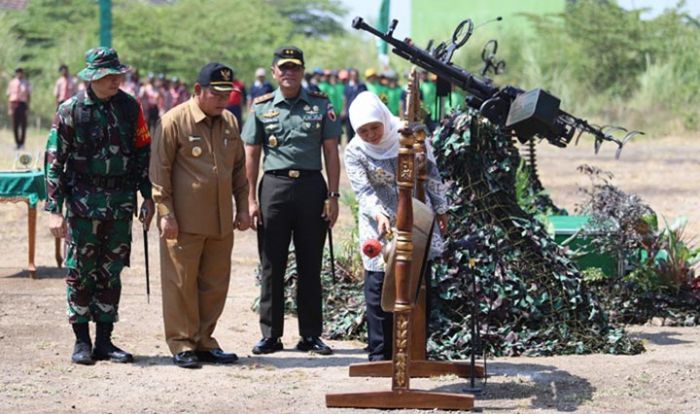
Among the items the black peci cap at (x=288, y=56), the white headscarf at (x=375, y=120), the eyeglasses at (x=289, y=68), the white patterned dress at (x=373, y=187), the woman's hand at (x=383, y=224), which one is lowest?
the woman's hand at (x=383, y=224)

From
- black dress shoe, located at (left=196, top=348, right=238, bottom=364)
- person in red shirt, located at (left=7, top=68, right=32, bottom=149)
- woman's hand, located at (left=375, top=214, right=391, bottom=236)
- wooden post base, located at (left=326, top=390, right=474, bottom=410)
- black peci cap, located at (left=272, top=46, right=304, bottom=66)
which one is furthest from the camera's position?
person in red shirt, located at (left=7, top=68, right=32, bottom=149)

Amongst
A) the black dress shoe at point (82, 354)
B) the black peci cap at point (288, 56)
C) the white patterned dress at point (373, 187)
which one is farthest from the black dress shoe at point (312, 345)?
the black peci cap at point (288, 56)

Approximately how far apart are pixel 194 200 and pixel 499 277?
7.14ft

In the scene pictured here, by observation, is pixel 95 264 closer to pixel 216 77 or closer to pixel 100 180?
pixel 100 180

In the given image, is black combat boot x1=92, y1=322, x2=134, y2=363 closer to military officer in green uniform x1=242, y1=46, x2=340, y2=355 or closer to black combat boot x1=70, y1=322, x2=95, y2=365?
black combat boot x1=70, y1=322, x2=95, y2=365

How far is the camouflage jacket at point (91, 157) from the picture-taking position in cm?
843

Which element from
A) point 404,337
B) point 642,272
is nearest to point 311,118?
point 404,337

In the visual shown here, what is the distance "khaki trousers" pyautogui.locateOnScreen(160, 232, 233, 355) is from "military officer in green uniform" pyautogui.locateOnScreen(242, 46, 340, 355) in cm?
47

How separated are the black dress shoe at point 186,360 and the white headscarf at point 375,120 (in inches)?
66.8

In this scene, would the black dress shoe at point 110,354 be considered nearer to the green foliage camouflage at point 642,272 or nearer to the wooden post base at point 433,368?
the wooden post base at point 433,368

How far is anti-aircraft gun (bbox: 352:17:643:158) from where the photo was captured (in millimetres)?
9102

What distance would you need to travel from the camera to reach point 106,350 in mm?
8758

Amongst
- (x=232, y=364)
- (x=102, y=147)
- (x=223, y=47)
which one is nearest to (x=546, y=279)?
(x=232, y=364)

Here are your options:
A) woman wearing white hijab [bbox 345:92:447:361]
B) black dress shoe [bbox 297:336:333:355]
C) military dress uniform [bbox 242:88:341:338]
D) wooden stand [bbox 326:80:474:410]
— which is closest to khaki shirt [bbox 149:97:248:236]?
military dress uniform [bbox 242:88:341:338]
